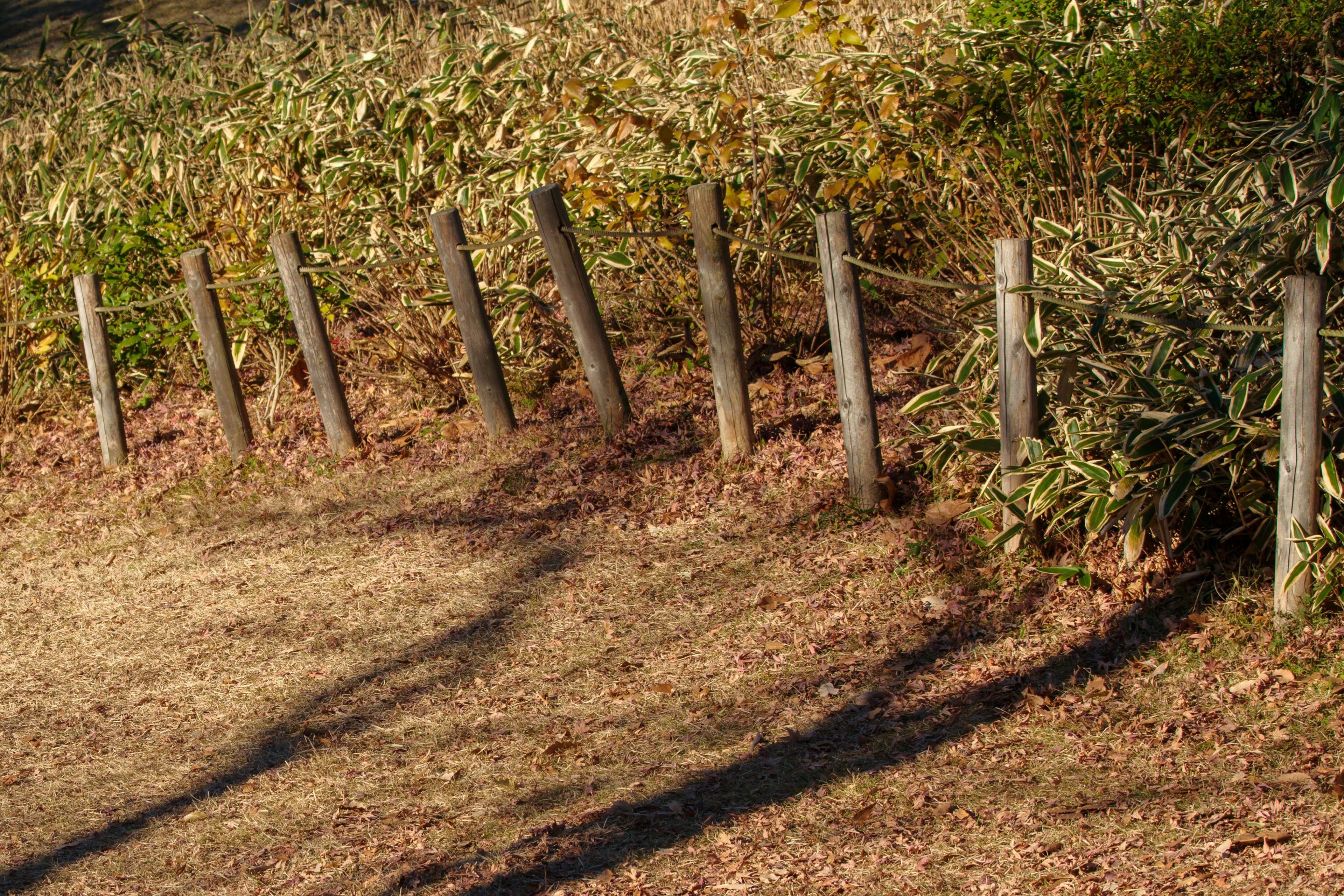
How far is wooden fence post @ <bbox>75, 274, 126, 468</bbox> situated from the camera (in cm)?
735

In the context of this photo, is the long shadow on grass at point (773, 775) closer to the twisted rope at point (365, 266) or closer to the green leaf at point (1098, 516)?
the green leaf at point (1098, 516)

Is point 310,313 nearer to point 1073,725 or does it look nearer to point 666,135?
point 666,135

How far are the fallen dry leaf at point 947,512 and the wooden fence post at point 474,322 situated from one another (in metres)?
2.53

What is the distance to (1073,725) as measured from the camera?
377cm

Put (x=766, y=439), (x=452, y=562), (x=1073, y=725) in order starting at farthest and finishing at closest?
(x=766, y=439)
(x=452, y=562)
(x=1073, y=725)

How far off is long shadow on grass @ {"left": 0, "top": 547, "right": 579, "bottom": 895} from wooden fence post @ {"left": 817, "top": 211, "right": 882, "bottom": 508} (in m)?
1.30

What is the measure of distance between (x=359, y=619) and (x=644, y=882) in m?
2.32

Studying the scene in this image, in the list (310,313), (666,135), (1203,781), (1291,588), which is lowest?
(1203,781)

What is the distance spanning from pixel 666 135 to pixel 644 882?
417cm

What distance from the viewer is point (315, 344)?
682cm

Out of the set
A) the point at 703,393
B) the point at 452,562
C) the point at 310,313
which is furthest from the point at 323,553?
the point at 703,393

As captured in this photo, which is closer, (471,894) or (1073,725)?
(471,894)

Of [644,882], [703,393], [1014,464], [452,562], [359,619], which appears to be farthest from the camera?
[703,393]

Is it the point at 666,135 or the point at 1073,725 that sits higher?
the point at 666,135
